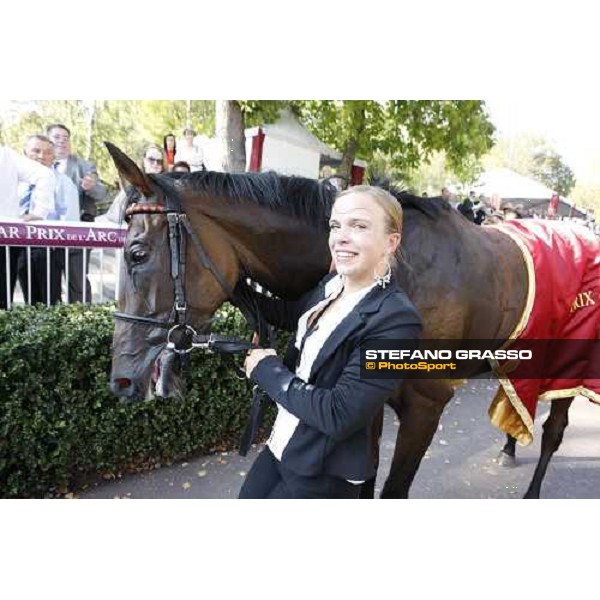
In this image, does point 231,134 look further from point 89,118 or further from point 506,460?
point 506,460

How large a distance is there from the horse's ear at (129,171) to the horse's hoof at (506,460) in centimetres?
281

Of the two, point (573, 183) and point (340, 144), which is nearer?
point (573, 183)

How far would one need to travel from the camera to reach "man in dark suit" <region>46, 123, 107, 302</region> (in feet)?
8.13

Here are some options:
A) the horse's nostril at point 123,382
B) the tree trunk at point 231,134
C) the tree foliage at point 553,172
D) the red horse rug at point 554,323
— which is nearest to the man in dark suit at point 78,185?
the tree trunk at point 231,134

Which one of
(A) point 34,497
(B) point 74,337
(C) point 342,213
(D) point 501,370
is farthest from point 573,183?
(A) point 34,497

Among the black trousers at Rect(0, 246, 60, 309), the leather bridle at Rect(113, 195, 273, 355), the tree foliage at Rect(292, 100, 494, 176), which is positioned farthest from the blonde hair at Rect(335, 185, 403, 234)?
the black trousers at Rect(0, 246, 60, 309)

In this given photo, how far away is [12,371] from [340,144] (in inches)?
88.5

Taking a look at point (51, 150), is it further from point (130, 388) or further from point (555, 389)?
point (555, 389)

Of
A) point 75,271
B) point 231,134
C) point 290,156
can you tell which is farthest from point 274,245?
point 75,271

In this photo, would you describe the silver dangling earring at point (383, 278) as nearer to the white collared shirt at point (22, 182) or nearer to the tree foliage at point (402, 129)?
the tree foliage at point (402, 129)

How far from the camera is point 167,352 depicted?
1.68m

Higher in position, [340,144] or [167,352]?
[340,144]

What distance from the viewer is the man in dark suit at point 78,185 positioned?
2.48 m

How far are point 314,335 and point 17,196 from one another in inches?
87.5
